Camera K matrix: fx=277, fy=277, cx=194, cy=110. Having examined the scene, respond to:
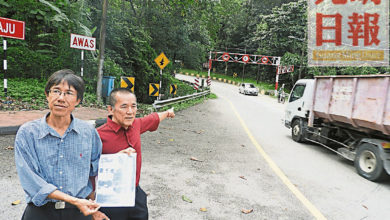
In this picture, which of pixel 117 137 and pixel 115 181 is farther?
pixel 117 137

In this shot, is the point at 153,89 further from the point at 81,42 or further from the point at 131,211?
the point at 131,211

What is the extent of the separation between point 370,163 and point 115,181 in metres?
5.89

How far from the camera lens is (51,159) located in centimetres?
171

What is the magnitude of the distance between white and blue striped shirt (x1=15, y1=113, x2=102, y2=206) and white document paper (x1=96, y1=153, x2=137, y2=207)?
10 cm

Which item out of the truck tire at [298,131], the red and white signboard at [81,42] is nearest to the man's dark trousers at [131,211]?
the truck tire at [298,131]

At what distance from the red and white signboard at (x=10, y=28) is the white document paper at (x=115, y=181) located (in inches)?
338

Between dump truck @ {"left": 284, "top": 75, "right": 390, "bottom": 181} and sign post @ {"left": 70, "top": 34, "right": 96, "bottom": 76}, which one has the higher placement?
sign post @ {"left": 70, "top": 34, "right": 96, "bottom": 76}

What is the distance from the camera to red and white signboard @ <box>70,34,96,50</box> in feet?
32.6

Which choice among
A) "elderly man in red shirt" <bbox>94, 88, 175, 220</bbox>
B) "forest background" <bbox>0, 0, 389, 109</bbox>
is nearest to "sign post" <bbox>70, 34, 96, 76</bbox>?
"forest background" <bbox>0, 0, 389, 109</bbox>

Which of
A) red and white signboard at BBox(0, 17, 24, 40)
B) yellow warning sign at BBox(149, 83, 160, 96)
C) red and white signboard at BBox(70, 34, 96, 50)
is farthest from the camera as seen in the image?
yellow warning sign at BBox(149, 83, 160, 96)

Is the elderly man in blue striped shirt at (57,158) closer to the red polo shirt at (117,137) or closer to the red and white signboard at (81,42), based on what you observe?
the red polo shirt at (117,137)

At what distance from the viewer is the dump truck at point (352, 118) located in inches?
218

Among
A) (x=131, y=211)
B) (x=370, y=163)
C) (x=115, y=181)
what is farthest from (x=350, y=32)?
(x=115, y=181)

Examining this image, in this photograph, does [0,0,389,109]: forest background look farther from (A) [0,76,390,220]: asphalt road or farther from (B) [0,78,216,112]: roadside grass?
(A) [0,76,390,220]: asphalt road
